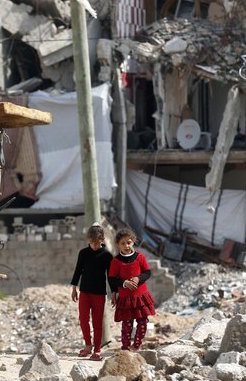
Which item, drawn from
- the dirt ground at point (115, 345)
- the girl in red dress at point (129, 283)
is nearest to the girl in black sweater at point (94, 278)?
the girl in red dress at point (129, 283)

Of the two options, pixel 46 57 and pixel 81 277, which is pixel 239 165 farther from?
pixel 81 277

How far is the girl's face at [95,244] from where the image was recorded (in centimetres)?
889

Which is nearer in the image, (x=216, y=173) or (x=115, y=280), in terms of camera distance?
(x=115, y=280)

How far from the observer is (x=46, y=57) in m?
21.2

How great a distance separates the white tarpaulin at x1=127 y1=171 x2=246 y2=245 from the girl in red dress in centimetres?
1274

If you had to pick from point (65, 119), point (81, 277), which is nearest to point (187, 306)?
point (65, 119)

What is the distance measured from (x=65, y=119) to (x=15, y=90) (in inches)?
50.8

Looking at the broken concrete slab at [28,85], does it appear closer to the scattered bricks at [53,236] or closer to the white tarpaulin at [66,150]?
the white tarpaulin at [66,150]

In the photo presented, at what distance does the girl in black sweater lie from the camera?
8.94m

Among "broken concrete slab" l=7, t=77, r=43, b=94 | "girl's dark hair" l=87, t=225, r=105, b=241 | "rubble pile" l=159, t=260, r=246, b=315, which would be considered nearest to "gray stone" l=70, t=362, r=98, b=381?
"girl's dark hair" l=87, t=225, r=105, b=241

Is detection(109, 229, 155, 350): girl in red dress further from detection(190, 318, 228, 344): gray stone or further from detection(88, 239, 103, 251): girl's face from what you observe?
detection(190, 318, 228, 344): gray stone

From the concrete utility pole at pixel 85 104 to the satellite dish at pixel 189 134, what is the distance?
30.9 feet

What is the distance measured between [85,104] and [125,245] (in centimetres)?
405

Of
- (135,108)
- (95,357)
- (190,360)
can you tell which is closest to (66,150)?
(135,108)
